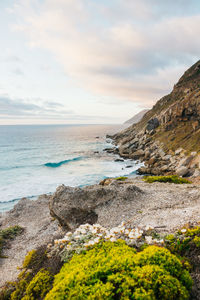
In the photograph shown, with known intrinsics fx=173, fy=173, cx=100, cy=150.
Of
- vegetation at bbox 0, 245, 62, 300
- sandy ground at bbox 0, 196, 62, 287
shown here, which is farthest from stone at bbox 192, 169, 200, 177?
vegetation at bbox 0, 245, 62, 300

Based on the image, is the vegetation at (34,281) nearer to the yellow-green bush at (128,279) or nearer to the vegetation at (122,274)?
the vegetation at (122,274)

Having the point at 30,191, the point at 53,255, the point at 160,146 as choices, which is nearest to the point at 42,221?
the point at 53,255

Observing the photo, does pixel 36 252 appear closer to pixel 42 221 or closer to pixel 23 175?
pixel 42 221

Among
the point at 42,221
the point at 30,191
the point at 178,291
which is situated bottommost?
the point at 30,191

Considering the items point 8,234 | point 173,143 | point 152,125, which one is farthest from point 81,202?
point 152,125

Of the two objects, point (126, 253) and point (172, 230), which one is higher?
point (126, 253)

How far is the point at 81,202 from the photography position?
37.3 feet

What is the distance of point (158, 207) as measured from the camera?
10688mm

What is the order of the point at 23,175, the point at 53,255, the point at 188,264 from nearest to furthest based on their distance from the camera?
the point at 188,264 → the point at 53,255 → the point at 23,175

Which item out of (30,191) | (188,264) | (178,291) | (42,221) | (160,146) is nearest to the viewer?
(178,291)

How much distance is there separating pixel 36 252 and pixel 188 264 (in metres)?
6.19

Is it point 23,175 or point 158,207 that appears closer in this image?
point 158,207

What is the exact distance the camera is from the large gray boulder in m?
10.5

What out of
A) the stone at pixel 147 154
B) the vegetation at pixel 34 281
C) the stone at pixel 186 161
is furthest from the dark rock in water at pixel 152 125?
the vegetation at pixel 34 281
